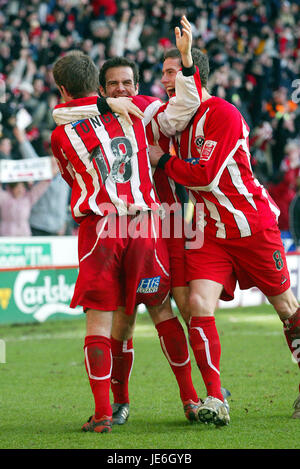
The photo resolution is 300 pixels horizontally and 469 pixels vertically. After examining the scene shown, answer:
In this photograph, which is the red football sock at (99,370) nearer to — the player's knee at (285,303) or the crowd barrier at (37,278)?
the player's knee at (285,303)

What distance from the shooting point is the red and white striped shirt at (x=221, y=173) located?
176 inches

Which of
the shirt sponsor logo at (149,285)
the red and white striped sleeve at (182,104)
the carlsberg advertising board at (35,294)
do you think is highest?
the red and white striped sleeve at (182,104)

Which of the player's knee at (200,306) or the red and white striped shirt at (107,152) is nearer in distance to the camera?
the red and white striped shirt at (107,152)

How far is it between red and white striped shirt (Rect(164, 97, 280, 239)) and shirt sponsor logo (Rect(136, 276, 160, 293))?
0.47 metres

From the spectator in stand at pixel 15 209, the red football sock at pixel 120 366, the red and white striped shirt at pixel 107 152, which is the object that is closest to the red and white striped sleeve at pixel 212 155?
the red and white striped shirt at pixel 107 152

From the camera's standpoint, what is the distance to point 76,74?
4379 millimetres

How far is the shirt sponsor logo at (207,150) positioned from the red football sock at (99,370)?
119cm

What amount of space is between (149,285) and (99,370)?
1.85ft

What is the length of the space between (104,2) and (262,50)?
203 inches

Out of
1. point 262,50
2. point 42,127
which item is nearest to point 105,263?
point 42,127

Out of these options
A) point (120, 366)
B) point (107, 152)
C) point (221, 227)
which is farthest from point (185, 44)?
point (120, 366)

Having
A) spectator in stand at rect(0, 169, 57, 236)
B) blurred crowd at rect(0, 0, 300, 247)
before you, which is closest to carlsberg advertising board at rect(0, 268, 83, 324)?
spectator in stand at rect(0, 169, 57, 236)

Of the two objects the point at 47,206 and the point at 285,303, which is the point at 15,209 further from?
the point at 285,303

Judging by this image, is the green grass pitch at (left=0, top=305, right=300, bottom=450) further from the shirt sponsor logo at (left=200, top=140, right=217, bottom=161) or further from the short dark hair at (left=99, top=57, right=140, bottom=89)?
the short dark hair at (left=99, top=57, right=140, bottom=89)
